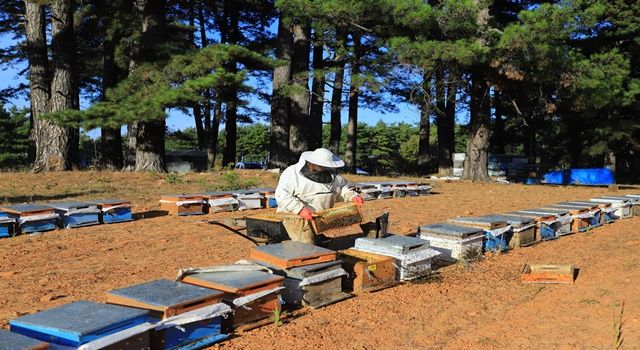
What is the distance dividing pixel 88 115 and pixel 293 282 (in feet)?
39.3

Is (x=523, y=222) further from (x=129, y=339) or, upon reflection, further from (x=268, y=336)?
(x=129, y=339)

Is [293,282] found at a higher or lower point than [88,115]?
lower

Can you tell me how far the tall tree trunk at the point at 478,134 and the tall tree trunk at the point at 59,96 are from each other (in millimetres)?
13237

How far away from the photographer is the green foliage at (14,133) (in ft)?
173

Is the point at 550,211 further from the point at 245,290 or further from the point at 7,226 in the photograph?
the point at 7,226

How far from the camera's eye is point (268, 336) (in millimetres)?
4172

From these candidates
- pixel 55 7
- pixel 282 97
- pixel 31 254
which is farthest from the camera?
pixel 282 97

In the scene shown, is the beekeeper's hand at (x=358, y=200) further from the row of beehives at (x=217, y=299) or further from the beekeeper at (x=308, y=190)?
the row of beehives at (x=217, y=299)

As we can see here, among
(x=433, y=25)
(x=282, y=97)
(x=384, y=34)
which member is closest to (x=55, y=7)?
(x=282, y=97)

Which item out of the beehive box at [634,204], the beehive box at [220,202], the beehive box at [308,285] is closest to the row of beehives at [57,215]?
the beehive box at [220,202]

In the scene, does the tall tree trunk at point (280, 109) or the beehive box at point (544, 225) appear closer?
the beehive box at point (544, 225)

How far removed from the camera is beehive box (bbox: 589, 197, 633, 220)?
1095cm

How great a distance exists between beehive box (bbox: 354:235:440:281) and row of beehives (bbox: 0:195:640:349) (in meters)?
0.01

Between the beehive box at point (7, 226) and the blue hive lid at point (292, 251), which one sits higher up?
the blue hive lid at point (292, 251)
